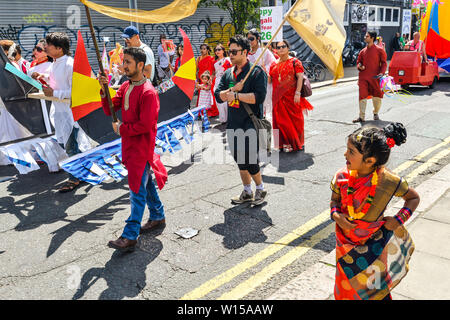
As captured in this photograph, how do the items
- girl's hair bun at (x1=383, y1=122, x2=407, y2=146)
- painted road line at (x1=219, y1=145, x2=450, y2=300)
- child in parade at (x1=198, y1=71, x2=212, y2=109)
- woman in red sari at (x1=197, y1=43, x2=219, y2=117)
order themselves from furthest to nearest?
woman in red sari at (x1=197, y1=43, x2=219, y2=117), child in parade at (x1=198, y1=71, x2=212, y2=109), painted road line at (x1=219, y1=145, x2=450, y2=300), girl's hair bun at (x1=383, y1=122, x2=407, y2=146)

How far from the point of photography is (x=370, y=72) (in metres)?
9.27

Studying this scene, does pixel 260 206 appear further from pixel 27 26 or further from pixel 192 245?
pixel 27 26

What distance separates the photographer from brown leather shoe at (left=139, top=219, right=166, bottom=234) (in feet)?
13.8

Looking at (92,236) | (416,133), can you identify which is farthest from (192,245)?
(416,133)

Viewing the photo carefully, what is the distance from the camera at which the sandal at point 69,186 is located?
545 centimetres

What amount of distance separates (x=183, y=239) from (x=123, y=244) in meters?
0.59

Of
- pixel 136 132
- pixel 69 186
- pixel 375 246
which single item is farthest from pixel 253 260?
pixel 69 186

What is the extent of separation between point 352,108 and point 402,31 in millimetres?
22947

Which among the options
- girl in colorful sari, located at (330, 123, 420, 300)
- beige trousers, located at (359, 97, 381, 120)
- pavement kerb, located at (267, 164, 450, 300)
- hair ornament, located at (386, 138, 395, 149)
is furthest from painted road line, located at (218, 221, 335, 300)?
beige trousers, located at (359, 97, 381, 120)

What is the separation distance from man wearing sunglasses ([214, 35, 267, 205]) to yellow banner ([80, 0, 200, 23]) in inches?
23.1

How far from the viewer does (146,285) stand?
3.28m

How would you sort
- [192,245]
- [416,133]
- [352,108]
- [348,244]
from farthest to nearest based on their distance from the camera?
1. [352,108]
2. [416,133]
3. [192,245]
4. [348,244]

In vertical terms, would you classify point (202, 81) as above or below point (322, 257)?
above

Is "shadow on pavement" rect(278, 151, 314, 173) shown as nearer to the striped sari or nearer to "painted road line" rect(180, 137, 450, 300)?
"painted road line" rect(180, 137, 450, 300)
